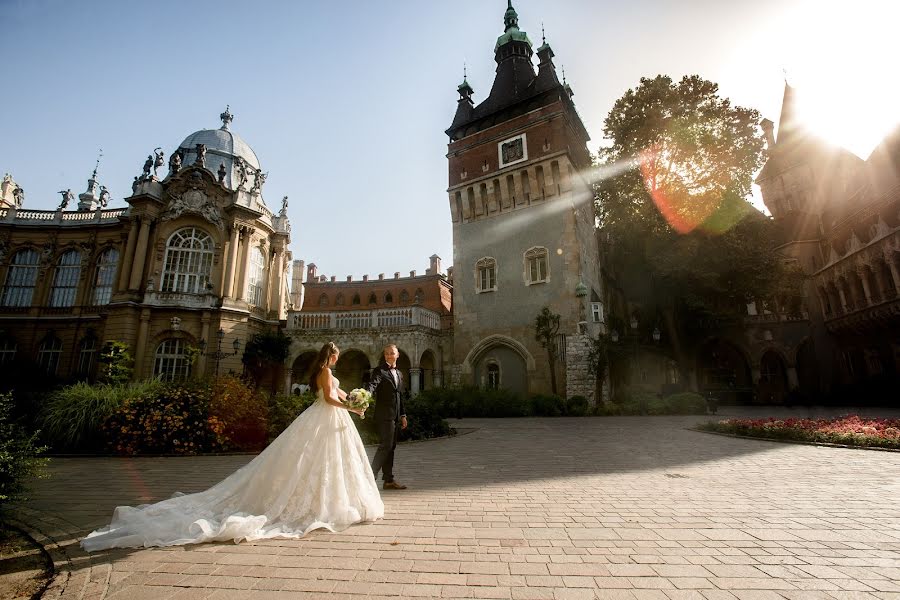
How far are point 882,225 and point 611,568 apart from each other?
1253 inches

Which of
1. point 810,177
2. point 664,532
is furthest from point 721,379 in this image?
point 664,532

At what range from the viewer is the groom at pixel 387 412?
→ 5.70m

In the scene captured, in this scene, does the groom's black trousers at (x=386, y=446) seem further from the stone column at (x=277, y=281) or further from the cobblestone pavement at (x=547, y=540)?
the stone column at (x=277, y=281)

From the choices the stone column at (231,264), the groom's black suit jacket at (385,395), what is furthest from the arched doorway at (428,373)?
the groom's black suit jacket at (385,395)

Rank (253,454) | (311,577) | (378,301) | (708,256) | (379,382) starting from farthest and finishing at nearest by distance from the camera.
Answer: (378,301) → (708,256) → (253,454) → (379,382) → (311,577)

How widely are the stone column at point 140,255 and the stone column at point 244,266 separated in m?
3.94

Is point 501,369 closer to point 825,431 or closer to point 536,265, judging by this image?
point 536,265

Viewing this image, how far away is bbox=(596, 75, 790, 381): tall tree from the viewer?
22.0 metres

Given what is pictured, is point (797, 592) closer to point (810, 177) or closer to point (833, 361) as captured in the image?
point (833, 361)

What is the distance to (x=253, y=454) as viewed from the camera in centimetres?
870

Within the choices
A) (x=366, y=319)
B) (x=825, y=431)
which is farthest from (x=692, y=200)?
(x=366, y=319)

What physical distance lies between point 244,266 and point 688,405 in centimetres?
2421

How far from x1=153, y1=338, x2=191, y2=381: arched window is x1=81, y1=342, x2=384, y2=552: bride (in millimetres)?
19851

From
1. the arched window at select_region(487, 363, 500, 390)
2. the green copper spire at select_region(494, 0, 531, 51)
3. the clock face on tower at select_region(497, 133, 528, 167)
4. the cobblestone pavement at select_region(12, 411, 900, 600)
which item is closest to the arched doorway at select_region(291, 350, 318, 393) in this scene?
the arched window at select_region(487, 363, 500, 390)
